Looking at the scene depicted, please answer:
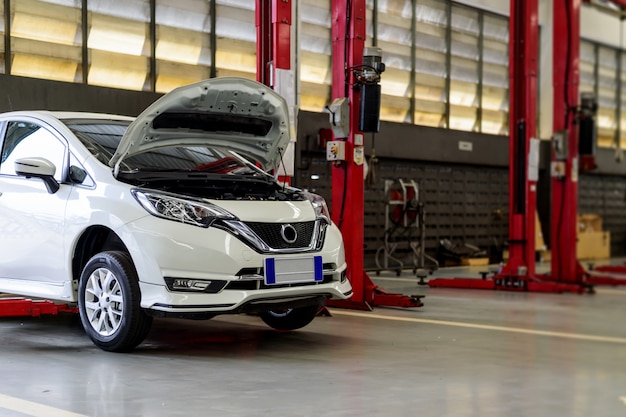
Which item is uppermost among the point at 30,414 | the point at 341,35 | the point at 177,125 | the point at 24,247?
the point at 341,35

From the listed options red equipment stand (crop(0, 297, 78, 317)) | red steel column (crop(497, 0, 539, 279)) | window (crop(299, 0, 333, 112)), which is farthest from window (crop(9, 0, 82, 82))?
red steel column (crop(497, 0, 539, 279))

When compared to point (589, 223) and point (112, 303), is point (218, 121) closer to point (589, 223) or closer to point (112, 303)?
point (112, 303)

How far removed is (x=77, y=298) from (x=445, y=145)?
36.1 feet

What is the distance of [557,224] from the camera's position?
11367 mm

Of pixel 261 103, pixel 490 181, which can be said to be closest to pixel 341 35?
pixel 261 103

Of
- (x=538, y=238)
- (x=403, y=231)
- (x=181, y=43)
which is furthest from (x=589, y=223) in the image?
(x=181, y=43)

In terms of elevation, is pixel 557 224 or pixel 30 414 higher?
pixel 557 224

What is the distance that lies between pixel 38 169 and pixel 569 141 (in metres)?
7.86

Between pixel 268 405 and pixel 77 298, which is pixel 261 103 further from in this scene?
pixel 268 405

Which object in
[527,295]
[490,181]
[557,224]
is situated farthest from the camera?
[490,181]

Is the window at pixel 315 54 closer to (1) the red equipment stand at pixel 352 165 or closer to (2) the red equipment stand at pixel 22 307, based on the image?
(1) the red equipment stand at pixel 352 165

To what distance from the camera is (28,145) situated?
5859mm

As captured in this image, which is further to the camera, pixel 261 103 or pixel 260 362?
pixel 261 103

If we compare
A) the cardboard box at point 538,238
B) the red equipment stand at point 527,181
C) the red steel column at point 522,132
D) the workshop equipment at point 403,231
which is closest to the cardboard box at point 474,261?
the workshop equipment at point 403,231
